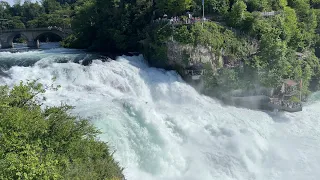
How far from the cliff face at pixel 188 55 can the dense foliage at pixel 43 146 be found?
1633cm

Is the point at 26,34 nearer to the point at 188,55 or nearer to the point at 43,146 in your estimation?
the point at 188,55

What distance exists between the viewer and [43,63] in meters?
27.6

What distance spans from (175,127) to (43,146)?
11382mm

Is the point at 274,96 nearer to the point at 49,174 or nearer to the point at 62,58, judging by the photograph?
the point at 62,58

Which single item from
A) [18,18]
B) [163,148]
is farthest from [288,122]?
[18,18]

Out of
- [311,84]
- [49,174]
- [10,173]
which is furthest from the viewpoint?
[311,84]

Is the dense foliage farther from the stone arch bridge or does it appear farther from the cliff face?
the stone arch bridge

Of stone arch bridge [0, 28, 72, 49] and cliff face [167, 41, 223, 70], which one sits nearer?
cliff face [167, 41, 223, 70]

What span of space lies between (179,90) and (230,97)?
189 inches

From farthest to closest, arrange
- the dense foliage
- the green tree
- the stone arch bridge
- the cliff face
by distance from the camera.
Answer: the stone arch bridge → the green tree → the cliff face → the dense foliage

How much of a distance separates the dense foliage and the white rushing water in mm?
5082

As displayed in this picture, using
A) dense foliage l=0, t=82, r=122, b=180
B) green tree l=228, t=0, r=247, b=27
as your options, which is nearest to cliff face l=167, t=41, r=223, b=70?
green tree l=228, t=0, r=247, b=27

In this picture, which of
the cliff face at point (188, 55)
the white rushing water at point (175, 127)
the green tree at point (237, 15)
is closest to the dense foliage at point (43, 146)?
the white rushing water at point (175, 127)

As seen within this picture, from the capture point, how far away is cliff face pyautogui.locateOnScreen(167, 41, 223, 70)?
29812 millimetres
